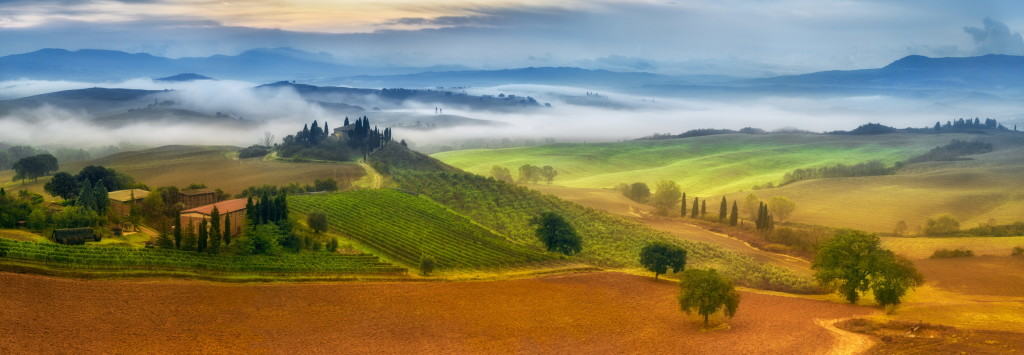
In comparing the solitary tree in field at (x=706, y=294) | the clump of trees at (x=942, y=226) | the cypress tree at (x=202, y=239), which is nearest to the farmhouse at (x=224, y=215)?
the cypress tree at (x=202, y=239)

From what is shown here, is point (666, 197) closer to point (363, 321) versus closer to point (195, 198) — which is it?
point (195, 198)

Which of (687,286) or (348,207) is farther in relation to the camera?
(348,207)

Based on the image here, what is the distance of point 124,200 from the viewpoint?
80.4 metres

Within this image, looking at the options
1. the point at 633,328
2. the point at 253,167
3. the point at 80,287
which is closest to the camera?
the point at 80,287

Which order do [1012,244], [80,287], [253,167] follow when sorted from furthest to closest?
[253,167] < [1012,244] < [80,287]

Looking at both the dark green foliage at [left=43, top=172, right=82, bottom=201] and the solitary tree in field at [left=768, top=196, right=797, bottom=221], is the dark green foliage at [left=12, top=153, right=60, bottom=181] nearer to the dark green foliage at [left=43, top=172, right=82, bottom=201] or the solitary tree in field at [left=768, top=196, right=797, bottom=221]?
the dark green foliage at [left=43, top=172, right=82, bottom=201]

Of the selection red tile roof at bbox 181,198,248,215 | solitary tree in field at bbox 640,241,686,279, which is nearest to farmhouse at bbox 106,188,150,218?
red tile roof at bbox 181,198,248,215

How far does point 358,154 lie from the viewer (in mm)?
165750

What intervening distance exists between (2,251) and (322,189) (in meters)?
59.3

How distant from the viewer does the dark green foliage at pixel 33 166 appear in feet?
458

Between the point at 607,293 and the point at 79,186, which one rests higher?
the point at 79,186

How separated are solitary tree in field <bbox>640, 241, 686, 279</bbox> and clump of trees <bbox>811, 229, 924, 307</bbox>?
12.5 meters

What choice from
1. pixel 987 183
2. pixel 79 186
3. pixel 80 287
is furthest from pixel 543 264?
pixel 987 183

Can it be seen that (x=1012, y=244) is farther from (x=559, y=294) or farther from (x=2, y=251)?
(x=2, y=251)
